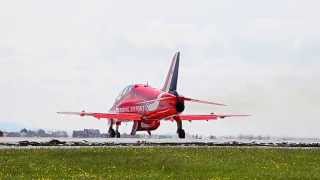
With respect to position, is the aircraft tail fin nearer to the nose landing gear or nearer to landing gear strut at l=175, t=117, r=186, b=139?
the nose landing gear

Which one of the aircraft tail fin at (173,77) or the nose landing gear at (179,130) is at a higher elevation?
the aircraft tail fin at (173,77)

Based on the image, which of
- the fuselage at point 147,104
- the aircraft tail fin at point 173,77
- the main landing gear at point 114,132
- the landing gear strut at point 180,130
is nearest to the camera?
the fuselage at point 147,104

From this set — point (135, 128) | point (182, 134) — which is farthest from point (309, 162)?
point (135, 128)

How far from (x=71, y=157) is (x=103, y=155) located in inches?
100

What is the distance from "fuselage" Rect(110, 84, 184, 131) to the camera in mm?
97000

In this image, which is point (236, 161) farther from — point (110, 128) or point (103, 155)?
point (110, 128)

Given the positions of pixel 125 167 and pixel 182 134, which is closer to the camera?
pixel 125 167

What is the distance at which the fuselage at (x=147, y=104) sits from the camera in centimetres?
9700

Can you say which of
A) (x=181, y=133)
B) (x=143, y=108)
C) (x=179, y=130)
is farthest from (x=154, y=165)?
(x=143, y=108)

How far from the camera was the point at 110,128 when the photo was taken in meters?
113

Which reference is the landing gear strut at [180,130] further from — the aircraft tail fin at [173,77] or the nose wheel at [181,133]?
the aircraft tail fin at [173,77]

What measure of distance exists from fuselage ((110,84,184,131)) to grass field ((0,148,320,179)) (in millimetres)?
48896

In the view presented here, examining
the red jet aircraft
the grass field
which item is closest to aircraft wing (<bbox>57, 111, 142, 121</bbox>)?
the red jet aircraft

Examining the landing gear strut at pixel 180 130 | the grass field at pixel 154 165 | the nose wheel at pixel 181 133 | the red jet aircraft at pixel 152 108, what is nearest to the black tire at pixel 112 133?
the red jet aircraft at pixel 152 108
